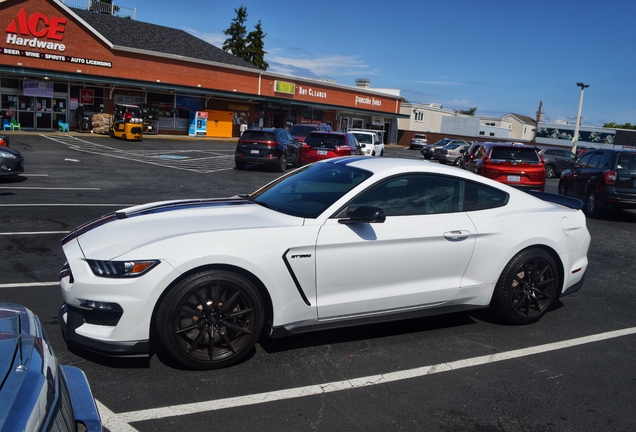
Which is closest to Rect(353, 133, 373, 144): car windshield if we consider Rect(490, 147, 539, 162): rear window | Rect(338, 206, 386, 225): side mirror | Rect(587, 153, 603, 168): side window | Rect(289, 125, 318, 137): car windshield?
Rect(289, 125, 318, 137): car windshield

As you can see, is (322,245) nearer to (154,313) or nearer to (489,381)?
(154,313)

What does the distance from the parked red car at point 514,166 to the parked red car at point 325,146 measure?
6.69 meters

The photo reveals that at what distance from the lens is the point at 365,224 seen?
4652 mm

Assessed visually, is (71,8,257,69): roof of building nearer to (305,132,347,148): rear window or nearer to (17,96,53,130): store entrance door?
(17,96,53,130): store entrance door

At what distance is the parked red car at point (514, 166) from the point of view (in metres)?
15.0

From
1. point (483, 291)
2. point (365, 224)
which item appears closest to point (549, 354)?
point (483, 291)

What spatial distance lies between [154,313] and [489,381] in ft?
8.38

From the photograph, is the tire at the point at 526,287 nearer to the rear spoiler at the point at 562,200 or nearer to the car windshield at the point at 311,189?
the rear spoiler at the point at 562,200

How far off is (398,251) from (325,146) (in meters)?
16.7

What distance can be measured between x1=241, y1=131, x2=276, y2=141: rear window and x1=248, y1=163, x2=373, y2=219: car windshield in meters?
15.8

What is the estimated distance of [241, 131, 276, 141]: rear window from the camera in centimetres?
2134

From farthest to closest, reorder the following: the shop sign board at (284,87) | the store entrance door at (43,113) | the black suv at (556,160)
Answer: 1. the shop sign board at (284,87)
2. the store entrance door at (43,113)
3. the black suv at (556,160)

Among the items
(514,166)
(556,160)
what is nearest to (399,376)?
(514,166)

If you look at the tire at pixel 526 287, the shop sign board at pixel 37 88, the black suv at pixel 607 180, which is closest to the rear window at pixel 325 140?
the black suv at pixel 607 180
